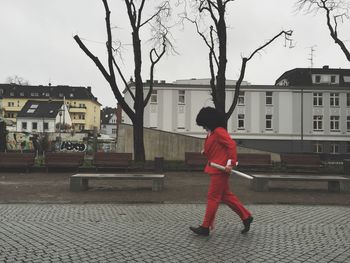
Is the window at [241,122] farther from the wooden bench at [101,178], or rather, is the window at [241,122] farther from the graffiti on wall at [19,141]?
the wooden bench at [101,178]

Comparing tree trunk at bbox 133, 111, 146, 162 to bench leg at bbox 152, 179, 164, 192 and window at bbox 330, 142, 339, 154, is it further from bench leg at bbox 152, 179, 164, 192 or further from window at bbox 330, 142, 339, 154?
window at bbox 330, 142, 339, 154

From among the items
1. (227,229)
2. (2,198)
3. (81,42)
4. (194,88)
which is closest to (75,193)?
(2,198)

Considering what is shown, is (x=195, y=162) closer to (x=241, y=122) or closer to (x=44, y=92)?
(x=241, y=122)

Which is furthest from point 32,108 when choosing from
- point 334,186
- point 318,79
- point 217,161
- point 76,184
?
point 217,161

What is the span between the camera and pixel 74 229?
24.1ft

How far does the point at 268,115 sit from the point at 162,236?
174ft

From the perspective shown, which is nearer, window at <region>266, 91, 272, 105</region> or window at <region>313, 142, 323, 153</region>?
window at <region>266, 91, 272, 105</region>

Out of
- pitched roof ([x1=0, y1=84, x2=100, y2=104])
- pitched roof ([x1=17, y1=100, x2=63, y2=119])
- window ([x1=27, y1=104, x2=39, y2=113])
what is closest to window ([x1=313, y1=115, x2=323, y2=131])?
pitched roof ([x1=17, y1=100, x2=63, y2=119])

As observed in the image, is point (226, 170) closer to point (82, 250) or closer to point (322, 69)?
point (82, 250)

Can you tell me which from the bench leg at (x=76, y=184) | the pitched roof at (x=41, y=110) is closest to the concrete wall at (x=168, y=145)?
the bench leg at (x=76, y=184)

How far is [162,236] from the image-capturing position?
6820mm

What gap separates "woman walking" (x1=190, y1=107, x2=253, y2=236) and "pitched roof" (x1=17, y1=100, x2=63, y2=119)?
9134cm

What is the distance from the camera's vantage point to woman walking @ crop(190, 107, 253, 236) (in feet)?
22.1

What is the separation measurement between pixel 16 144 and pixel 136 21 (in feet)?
84.1
